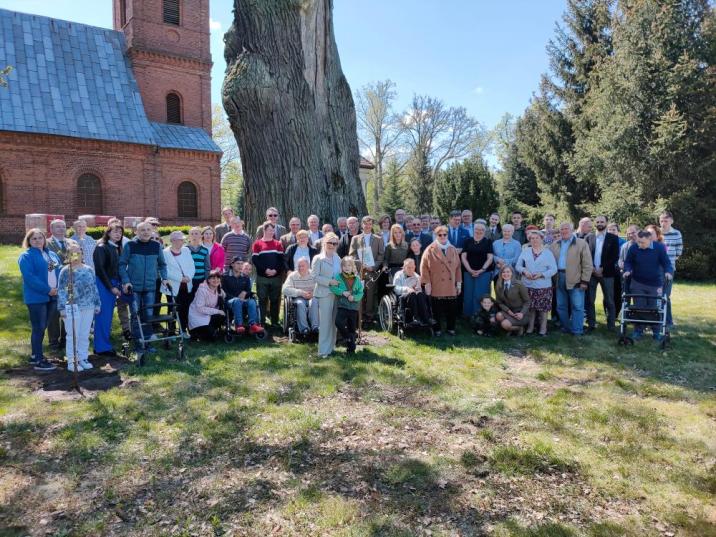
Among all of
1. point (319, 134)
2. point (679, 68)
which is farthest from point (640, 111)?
point (319, 134)

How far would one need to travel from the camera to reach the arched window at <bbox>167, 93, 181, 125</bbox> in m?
27.4

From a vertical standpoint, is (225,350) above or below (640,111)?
below

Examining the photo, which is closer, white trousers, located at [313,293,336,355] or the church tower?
white trousers, located at [313,293,336,355]

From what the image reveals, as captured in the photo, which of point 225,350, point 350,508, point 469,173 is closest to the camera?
point 350,508

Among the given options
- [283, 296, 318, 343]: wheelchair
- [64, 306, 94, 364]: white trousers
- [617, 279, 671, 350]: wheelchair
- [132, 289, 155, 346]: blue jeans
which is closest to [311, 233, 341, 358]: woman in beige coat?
[283, 296, 318, 343]: wheelchair

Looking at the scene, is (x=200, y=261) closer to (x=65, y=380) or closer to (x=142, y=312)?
(x=142, y=312)

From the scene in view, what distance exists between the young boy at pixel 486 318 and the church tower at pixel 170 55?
23.8 m

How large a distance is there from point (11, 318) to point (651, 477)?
948 centimetres

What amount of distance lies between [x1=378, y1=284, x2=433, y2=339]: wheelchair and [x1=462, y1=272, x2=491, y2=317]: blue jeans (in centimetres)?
122

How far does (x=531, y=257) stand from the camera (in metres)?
8.33

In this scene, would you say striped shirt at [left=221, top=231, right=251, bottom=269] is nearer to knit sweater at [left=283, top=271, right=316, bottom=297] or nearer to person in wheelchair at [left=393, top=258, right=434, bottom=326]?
knit sweater at [left=283, top=271, right=316, bottom=297]

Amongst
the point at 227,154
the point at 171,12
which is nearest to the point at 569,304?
the point at 171,12

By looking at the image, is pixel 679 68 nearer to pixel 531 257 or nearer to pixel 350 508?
pixel 531 257

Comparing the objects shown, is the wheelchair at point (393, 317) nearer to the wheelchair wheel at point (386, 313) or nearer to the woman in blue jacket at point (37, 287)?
the wheelchair wheel at point (386, 313)
